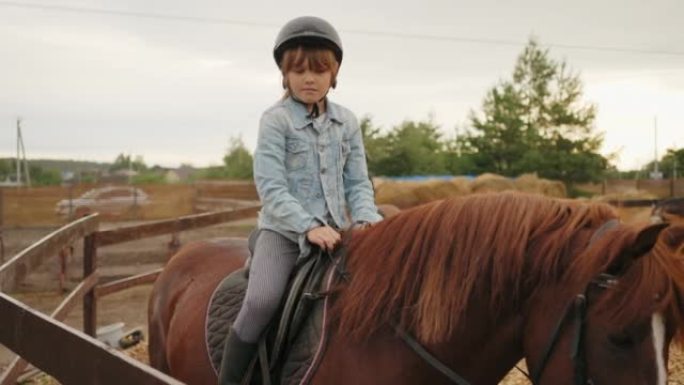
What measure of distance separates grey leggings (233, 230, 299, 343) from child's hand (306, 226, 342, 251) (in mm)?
171

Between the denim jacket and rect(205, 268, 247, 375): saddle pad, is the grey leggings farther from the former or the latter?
rect(205, 268, 247, 375): saddle pad

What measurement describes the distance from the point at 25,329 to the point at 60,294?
8982 millimetres

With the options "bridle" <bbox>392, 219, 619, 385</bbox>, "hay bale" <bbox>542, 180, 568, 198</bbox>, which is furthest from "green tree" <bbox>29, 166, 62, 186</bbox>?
"bridle" <bbox>392, 219, 619, 385</bbox>

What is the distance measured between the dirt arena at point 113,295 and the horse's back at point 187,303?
9.14 feet

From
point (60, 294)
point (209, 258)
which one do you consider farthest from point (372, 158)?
point (209, 258)

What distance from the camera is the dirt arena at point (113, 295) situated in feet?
20.8

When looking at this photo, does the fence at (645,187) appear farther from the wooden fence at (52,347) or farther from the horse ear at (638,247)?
the horse ear at (638,247)

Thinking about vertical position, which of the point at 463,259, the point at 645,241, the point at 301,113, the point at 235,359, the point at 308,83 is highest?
the point at 308,83

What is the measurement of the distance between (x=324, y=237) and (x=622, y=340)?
3.53 feet

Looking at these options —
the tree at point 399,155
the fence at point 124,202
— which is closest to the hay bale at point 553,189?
the fence at point 124,202

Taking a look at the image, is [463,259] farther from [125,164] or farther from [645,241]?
[125,164]

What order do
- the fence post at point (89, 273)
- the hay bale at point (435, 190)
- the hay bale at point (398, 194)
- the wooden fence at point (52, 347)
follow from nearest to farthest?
the wooden fence at point (52, 347) → the fence post at point (89, 273) → the hay bale at point (398, 194) → the hay bale at point (435, 190)

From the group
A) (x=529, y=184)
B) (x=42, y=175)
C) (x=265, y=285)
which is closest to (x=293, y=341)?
(x=265, y=285)

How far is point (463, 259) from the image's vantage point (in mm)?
2025
